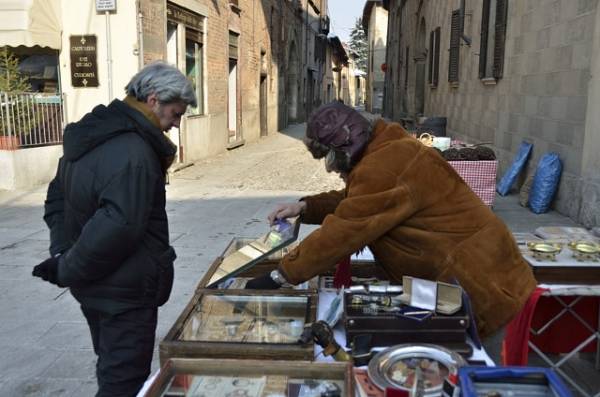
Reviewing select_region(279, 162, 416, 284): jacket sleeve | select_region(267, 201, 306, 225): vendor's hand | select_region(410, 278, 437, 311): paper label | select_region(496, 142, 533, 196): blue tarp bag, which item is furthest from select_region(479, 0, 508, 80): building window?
select_region(410, 278, 437, 311): paper label

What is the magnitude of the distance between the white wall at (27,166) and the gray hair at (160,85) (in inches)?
315

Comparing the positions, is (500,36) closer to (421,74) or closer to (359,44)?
(421,74)

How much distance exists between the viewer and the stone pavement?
3.72 meters

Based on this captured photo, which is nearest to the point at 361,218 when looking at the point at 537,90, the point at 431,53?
the point at 537,90

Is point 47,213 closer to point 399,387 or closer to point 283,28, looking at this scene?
point 399,387

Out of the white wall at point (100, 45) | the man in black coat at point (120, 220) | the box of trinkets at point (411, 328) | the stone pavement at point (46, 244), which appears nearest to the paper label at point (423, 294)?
the box of trinkets at point (411, 328)

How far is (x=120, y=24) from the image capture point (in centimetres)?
1035

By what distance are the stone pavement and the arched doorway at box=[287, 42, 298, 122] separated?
14967 millimetres

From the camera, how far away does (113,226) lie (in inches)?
84.3

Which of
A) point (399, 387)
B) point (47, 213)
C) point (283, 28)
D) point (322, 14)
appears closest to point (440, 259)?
point (399, 387)

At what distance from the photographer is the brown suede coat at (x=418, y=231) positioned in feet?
7.30

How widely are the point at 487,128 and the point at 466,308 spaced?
32.6 feet

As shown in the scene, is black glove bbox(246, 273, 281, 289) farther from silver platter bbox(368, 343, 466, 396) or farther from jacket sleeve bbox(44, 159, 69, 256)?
jacket sleeve bbox(44, 159, 69, 256)

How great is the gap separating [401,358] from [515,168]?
7.84 meters
